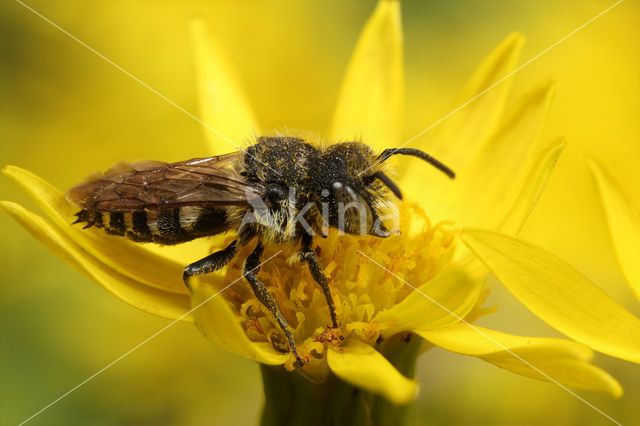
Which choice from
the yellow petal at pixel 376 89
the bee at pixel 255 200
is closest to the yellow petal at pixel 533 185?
the bee at pixel 255 200

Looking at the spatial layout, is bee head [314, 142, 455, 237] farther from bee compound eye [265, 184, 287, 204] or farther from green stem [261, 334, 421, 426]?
green stem [261, 334, 421, 426]

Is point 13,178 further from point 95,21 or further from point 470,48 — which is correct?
point 470,48

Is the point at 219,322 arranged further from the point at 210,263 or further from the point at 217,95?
the point at 217,95

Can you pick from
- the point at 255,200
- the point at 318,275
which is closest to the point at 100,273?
the point at 255,200

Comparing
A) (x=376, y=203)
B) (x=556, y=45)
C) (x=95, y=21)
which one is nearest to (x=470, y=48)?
(x=556, y=45)

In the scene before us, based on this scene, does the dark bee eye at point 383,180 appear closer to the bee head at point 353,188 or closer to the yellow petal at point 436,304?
the bee head at point 353,188

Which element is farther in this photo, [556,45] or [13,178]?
[556,45]

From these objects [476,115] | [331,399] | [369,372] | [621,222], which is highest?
[476,115]

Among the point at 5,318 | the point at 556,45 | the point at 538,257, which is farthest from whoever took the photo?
the point at 556,45
